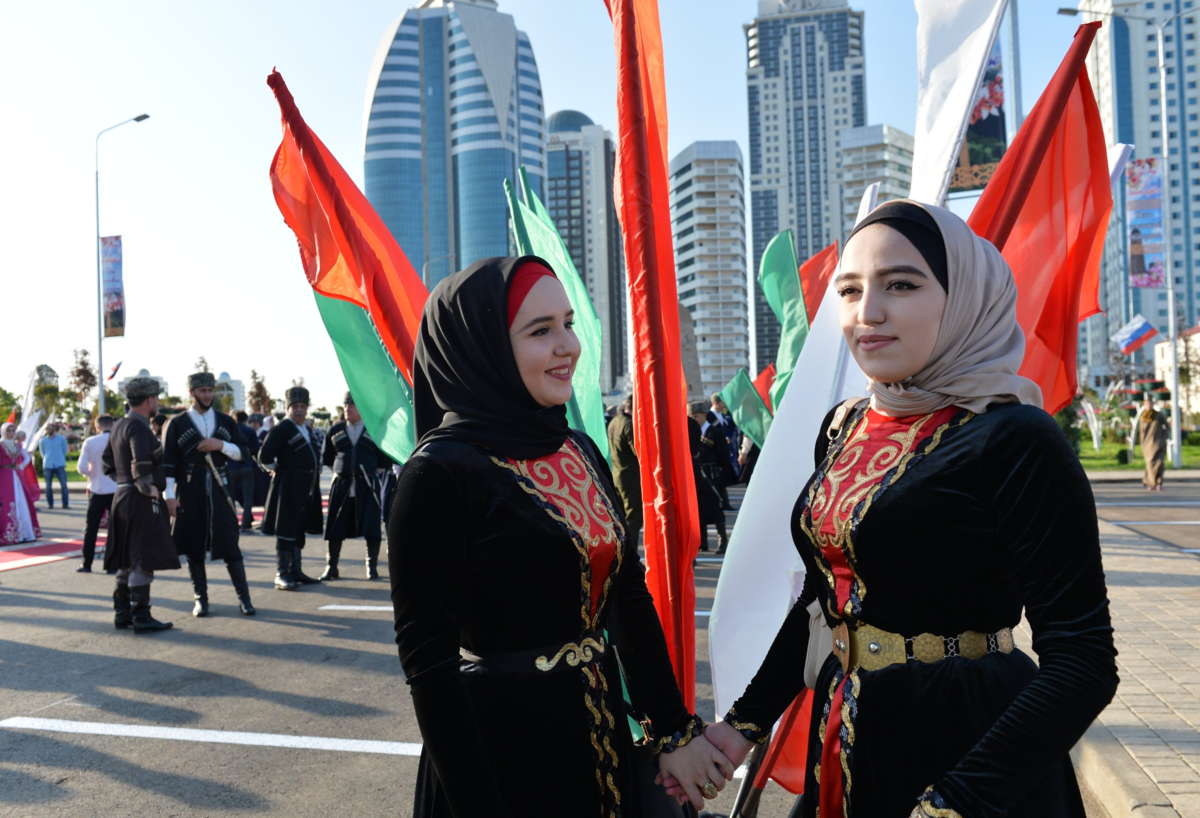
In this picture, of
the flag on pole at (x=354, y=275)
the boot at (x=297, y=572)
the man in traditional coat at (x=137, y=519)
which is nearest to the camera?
the flag on pole at (x=354, y=275)

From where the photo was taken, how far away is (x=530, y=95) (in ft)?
349

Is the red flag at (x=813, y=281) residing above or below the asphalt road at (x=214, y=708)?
above

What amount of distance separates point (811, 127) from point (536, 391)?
473ft

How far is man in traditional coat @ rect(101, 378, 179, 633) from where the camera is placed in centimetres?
686

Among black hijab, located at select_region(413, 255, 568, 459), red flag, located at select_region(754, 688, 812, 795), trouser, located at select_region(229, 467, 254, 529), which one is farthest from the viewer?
trouser, located at select_region(229, 467, 254, 529)

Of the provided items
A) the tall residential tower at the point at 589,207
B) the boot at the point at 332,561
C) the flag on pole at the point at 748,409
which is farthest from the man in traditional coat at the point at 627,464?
the tall residential tower at the point at 589,207

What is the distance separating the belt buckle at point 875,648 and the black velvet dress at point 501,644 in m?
0.55

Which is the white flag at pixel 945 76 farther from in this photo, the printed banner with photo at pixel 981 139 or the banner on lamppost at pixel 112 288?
the banner on lamppost at pixel 112 288

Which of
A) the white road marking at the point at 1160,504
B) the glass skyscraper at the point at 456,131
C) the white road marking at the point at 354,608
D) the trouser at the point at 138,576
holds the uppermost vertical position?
the glass skyscraper at the point at 456,131

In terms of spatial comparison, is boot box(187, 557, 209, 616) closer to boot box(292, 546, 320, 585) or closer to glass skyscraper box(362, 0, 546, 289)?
boot box(292, 546, 320, 585)

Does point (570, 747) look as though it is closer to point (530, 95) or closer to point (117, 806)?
point (117, 806)

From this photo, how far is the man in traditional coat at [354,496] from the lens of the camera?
9008mm

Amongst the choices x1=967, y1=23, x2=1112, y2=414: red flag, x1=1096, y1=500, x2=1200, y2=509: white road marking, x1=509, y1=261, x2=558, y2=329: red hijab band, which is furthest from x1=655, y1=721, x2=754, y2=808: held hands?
x1=1096, y1=500, x2=1200, y2=509: white road marking

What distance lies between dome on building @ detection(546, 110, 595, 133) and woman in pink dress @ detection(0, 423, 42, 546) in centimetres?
12343
